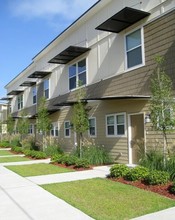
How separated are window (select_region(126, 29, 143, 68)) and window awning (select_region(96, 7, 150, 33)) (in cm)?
54

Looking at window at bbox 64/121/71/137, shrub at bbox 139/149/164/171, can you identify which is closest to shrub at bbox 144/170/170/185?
shrub at bbox 139/149/164/171

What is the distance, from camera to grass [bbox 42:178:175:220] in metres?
6.15

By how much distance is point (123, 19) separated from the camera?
510 inches

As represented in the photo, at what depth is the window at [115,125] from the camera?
552 inches

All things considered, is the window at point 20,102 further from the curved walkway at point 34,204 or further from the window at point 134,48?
the curved walkway at point 34,204

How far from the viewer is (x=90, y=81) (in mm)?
17203

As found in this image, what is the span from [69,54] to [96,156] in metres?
7.44

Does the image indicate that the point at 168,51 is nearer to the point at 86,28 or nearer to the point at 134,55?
the point at 134,55

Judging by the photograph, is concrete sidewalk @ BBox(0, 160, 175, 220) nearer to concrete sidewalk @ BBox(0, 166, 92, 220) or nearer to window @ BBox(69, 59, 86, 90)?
concrete sidewalk @ BBox(0, 166, 92, 220)

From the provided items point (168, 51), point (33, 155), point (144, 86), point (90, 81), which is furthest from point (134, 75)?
point (33, 155)

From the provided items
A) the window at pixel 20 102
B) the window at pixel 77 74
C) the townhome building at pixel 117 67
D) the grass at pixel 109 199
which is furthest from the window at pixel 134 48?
the window at pixel 20 102

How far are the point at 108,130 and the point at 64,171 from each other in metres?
3.95

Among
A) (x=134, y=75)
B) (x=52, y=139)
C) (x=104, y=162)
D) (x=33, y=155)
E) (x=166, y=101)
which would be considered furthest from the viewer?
(x=52, y=139)

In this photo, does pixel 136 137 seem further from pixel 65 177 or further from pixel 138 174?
pixel 138 174
